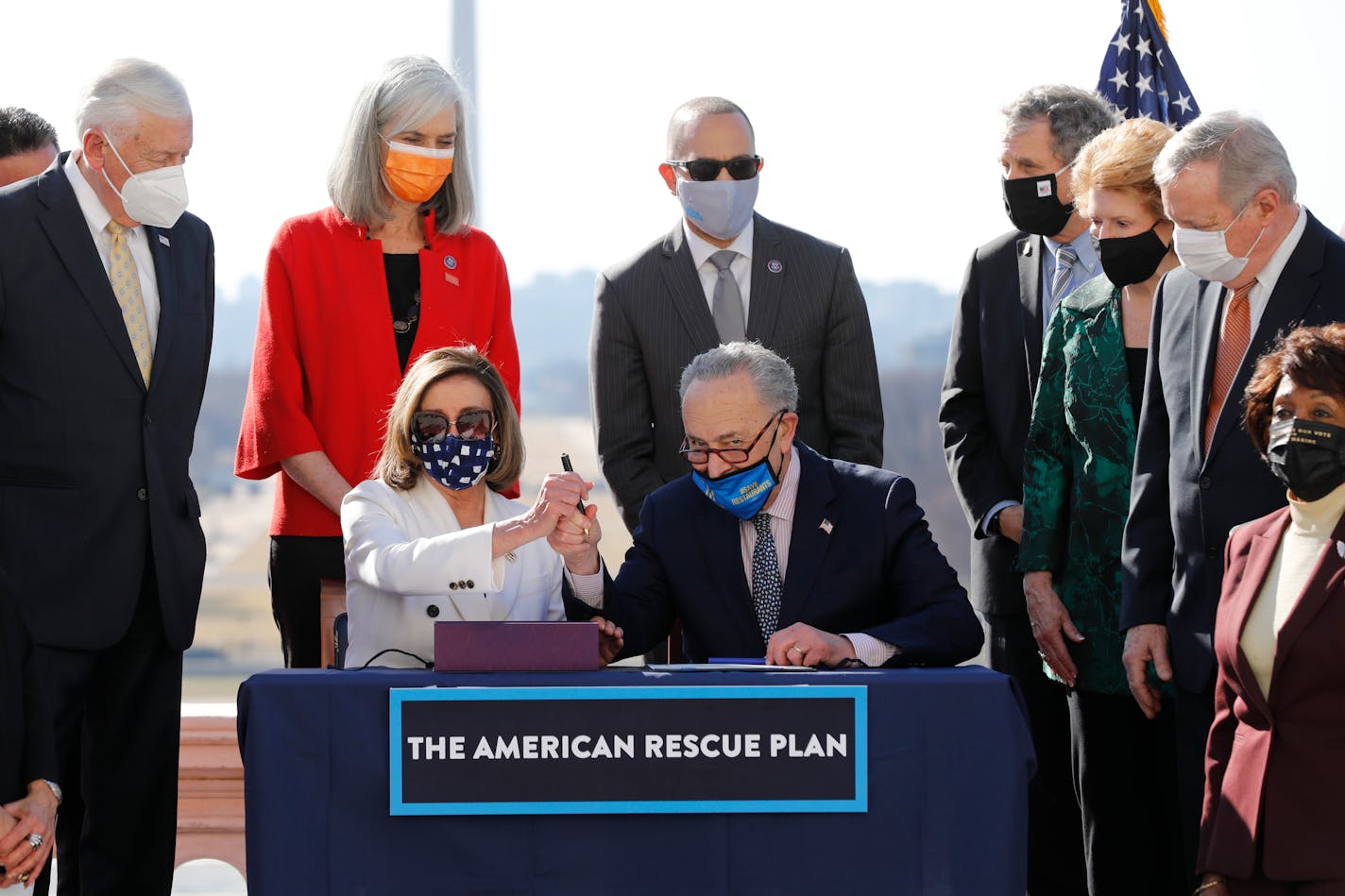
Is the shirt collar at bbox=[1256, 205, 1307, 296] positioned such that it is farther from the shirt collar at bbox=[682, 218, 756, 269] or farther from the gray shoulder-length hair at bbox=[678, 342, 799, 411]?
the shirt collar at bbox=[682, 218, 756, 269]

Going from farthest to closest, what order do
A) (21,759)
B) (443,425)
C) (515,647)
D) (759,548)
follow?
1. (759,548)
2. (443,425)
3. (21,759)
4. (515,647)

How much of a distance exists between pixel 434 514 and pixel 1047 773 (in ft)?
5.84

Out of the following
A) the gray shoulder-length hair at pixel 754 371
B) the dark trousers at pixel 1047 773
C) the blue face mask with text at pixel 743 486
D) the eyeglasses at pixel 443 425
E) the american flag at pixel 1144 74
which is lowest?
the dark trousers at pixel 1047 773

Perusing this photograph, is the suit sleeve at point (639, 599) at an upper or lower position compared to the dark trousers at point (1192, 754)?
upper

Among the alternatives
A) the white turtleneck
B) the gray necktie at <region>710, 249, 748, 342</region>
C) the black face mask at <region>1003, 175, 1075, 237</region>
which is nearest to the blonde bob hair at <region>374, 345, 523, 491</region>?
the gray necktie at <region>710, 249, 748, 342</region>

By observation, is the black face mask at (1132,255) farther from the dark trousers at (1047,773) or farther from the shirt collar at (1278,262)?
the dark trousers at (1047,773)

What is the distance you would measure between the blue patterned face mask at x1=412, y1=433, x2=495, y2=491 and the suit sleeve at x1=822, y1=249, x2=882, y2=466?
3.82 ft

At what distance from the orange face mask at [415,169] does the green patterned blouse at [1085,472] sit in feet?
5.17

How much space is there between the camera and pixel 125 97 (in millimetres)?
3750

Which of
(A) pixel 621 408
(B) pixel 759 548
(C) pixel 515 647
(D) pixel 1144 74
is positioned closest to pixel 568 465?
(B) pixel 759 548

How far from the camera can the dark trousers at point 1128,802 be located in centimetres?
388

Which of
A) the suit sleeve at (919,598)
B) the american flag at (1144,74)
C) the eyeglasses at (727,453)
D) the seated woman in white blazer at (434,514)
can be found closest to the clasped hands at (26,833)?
the seated woman in white blazer at (434,514)

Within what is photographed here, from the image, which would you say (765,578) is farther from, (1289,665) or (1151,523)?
(1289,665)

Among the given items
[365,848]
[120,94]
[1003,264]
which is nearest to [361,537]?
[365,848]
